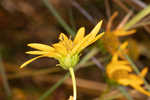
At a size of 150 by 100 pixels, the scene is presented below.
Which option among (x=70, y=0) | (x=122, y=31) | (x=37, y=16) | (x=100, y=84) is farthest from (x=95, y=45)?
(x=37, y=16)

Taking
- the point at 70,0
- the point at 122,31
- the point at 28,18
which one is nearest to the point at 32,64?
the point at 28,18

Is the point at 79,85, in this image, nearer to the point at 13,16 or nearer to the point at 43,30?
the point at 43,30

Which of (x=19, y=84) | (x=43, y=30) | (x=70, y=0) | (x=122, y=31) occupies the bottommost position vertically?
(x=122, y=31)

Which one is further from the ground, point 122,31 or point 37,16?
point 37,16

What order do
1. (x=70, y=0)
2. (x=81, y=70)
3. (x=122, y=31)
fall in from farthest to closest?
1. (x=81, y=70)
2. (x=70, y=0)
3. (x=122, y=31)

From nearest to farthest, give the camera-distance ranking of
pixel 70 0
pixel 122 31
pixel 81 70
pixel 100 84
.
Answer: pixel 122 31
pixel 70 0
pixel 100 84
pixel 81 70

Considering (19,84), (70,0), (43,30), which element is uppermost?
(43,30)

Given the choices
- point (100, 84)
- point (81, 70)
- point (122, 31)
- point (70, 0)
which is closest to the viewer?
point (122, 31)

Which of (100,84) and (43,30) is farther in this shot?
(43,30)

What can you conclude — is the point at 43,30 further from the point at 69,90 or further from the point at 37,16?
the point at 69,90
